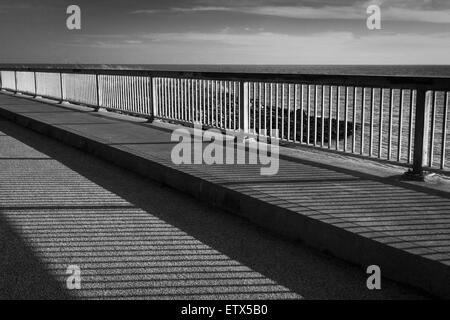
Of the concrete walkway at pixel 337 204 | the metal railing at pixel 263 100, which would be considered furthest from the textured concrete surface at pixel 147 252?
the metal railing at pixel 263 100

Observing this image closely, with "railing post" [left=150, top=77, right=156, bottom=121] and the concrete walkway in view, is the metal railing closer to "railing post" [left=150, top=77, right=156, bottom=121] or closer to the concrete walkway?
"railing post" [left=150, top=77, right=156, bottom=121]

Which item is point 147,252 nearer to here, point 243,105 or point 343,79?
point 343,79

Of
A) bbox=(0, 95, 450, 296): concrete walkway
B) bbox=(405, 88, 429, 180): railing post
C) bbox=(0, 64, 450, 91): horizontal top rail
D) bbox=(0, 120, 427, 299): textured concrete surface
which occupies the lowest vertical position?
bbox=(0, 120, 427, 299): textured concrete surface

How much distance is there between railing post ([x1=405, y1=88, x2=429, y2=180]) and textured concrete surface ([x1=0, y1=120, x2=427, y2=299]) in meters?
2.36

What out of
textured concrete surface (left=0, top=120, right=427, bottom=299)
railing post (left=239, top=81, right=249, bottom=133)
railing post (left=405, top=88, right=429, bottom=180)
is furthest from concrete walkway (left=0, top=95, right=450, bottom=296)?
railing post (left=239, top=81, right=249, bottom=133)

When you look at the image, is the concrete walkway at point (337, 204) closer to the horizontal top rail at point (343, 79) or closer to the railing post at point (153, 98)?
the horizontal top rail at point (343, 79)

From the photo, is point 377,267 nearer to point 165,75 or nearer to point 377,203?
point 377,203

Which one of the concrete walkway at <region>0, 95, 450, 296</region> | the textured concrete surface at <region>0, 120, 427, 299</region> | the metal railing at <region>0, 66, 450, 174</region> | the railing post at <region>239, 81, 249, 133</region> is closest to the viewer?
the textured concrete surface at <region>0, 120, 427, 299</region>

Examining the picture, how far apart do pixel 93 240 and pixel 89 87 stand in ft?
41.9

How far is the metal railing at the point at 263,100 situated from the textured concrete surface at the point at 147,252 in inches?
105

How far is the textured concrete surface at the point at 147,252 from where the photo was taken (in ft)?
13.1

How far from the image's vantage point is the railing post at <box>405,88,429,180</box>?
21.2 feet

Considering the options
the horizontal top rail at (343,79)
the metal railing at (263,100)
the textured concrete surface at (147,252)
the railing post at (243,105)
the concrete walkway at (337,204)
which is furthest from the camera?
the railing post at (243,105)

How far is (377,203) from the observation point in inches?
213
